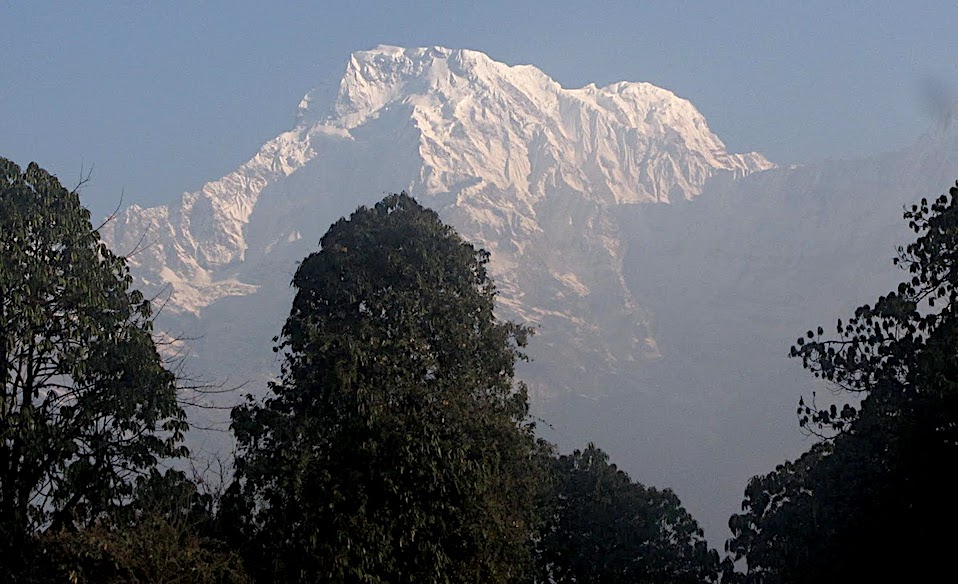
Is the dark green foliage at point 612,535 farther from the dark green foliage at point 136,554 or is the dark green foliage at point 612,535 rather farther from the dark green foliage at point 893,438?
the dark green foliage at point 136,554

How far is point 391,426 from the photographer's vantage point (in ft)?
59.1

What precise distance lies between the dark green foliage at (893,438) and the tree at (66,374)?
1186cm

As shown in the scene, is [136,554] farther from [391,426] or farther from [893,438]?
[893,438]

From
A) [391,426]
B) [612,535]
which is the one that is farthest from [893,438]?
[612,535]

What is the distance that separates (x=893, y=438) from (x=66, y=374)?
14289 millimetres

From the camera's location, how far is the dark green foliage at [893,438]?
1736cm

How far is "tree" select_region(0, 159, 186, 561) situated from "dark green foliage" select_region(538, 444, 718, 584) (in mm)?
17432

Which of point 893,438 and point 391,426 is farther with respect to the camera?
point 893,438

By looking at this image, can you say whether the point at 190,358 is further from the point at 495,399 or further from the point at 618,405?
the point at 495,399

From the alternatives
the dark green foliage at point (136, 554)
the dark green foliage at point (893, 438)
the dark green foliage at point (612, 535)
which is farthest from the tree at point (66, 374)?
the dark green foliage at point (612, 535)

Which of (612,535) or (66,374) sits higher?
(612,535)

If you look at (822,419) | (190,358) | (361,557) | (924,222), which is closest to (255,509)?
→ (361,557)

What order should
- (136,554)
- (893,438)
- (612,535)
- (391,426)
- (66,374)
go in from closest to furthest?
(136,554) → (66,374) → (391,426) → (893,438) → (612,535)

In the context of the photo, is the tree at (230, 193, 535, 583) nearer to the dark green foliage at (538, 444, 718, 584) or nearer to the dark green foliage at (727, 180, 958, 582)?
the dark green foliage at (727, 180, 958, 582)
